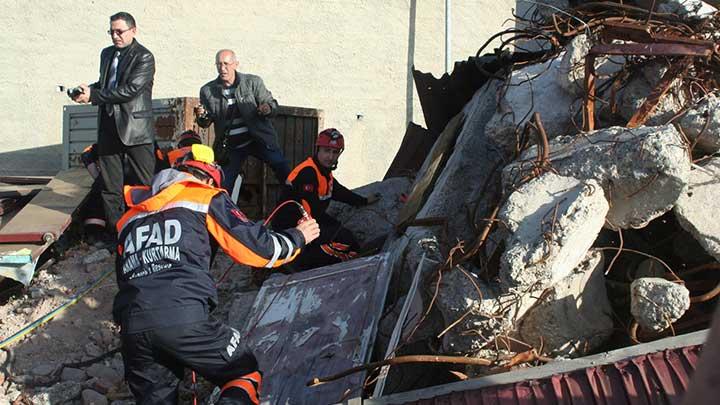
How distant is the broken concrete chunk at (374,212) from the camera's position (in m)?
6.68

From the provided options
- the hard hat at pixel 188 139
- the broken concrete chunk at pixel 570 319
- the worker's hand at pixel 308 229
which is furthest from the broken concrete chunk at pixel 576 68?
the hard hat at pixel 188 139

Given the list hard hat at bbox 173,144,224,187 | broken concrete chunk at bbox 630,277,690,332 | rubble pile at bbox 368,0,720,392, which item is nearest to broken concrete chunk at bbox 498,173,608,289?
rubble pile at bbox 368,0,720,392

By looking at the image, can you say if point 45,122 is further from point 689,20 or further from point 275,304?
point 689,20

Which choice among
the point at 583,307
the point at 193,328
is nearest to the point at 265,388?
the point at 193,328

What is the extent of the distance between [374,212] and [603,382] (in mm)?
3700

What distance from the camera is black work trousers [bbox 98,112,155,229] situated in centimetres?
660

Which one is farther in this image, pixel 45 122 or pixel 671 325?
pixel 45 122

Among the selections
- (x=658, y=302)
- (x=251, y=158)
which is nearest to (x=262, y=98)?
(x=251, y=158)

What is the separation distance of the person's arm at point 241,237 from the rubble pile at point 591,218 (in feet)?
2.53

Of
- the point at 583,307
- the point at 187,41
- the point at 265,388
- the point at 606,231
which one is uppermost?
the point at 187,41

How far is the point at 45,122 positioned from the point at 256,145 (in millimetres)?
4282

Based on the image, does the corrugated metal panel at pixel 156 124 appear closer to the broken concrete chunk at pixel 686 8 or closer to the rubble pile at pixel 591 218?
the rubble pile at pixel 591 218

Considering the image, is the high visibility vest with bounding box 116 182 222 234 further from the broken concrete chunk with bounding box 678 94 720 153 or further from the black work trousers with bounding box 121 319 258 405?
the broken concrete chunk with bounding box 678 94 720 153

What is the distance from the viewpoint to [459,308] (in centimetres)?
377
